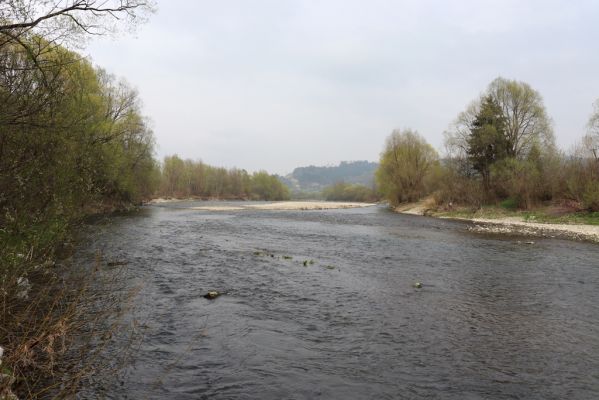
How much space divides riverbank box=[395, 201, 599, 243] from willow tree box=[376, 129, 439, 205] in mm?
17085

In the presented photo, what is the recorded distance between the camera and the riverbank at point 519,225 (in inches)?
1131

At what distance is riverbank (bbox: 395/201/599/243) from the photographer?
28.7 metres

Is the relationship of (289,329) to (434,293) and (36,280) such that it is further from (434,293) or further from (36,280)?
(36,280)

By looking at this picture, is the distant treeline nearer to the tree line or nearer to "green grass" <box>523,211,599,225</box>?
the tree line

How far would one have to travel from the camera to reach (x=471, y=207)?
49500mm

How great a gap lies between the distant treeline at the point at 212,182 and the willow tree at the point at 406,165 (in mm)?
78934

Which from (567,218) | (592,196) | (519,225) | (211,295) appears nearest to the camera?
(211,295)

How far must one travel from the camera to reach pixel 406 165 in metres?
70.9

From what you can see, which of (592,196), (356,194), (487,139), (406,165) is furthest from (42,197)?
(356,194)

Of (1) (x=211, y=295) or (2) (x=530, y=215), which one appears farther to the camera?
(2) (x=530, y=215)

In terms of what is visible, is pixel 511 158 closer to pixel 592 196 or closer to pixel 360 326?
pixel 592 196

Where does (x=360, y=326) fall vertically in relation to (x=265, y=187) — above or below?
below

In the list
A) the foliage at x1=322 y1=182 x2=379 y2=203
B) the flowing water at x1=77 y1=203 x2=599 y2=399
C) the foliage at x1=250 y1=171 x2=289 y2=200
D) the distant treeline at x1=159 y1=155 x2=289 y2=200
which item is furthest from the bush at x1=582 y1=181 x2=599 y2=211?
the foliage at x1=250 y1=171 x2=289 y2=200

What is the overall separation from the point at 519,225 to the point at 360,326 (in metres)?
31.8
